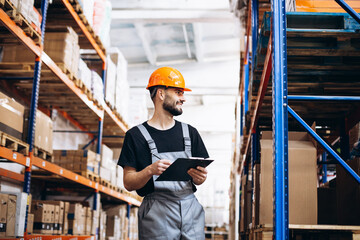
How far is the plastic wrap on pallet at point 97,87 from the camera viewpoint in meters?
8.62

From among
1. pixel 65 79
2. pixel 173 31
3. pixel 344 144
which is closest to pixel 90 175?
pixel 65 79

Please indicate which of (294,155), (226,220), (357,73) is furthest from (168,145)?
(226,220)

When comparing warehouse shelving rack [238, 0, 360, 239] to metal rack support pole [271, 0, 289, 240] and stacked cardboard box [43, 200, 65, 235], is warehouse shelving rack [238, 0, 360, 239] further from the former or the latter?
stacked cardboard box [43, 200, 65, 235]

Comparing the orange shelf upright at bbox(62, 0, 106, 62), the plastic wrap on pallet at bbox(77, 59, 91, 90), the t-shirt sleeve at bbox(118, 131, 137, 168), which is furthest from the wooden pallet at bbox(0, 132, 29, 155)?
the plastic wrap on pallet at bbox(77, 59, 91, 90)

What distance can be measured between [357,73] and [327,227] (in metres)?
1.90

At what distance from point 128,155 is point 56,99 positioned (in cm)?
549

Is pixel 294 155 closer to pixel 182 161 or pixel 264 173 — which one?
pixel 264 173

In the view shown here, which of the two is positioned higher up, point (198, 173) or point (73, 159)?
point (73, 159)

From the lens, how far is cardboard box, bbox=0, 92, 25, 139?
5.41 metres

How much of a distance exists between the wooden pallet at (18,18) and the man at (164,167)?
7.04 ft

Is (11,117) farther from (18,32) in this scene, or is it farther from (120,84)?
(120,84)

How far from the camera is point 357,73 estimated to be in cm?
479

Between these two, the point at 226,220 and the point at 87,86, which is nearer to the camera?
the point at 87,86

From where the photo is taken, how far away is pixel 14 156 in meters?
5.27
